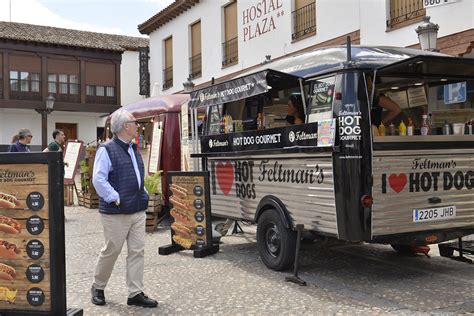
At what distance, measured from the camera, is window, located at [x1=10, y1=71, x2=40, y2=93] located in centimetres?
3353

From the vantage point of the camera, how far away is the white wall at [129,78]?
37844 mm

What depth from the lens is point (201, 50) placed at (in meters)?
20.2

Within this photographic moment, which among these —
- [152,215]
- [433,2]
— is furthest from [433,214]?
[433,2]

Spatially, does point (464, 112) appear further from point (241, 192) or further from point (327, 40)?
point (327, 40)

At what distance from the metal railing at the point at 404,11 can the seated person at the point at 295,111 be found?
642 centimetres

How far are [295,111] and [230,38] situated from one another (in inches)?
504

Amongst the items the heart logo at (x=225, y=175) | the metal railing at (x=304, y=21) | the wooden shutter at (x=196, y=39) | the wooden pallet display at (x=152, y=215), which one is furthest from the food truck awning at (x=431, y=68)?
the wooden shutter at (x=196, y=39)

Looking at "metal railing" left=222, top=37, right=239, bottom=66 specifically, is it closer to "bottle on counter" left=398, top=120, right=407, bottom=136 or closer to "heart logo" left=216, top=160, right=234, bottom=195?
"heart logo" left=216, top=160, right=234, bottom=195

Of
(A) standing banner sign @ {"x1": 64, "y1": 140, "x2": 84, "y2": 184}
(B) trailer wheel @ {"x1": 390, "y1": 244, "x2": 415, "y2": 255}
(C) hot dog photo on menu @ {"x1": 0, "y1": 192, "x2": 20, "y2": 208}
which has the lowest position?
(B) trailer wheel @ {"x1": 390, "y1": 244, "x2": 415, "y2": 255}

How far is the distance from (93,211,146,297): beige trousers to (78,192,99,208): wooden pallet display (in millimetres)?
8481

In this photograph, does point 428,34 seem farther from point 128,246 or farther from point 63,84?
point 63,84

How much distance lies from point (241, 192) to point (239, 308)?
7.55 feet

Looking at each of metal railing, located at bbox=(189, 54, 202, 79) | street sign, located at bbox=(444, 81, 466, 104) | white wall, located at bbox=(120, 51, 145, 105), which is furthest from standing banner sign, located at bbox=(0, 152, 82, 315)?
white wall, located at bbox=(120, 51, 145, 105)

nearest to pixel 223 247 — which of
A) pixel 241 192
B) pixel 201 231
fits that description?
pixel 201 231
